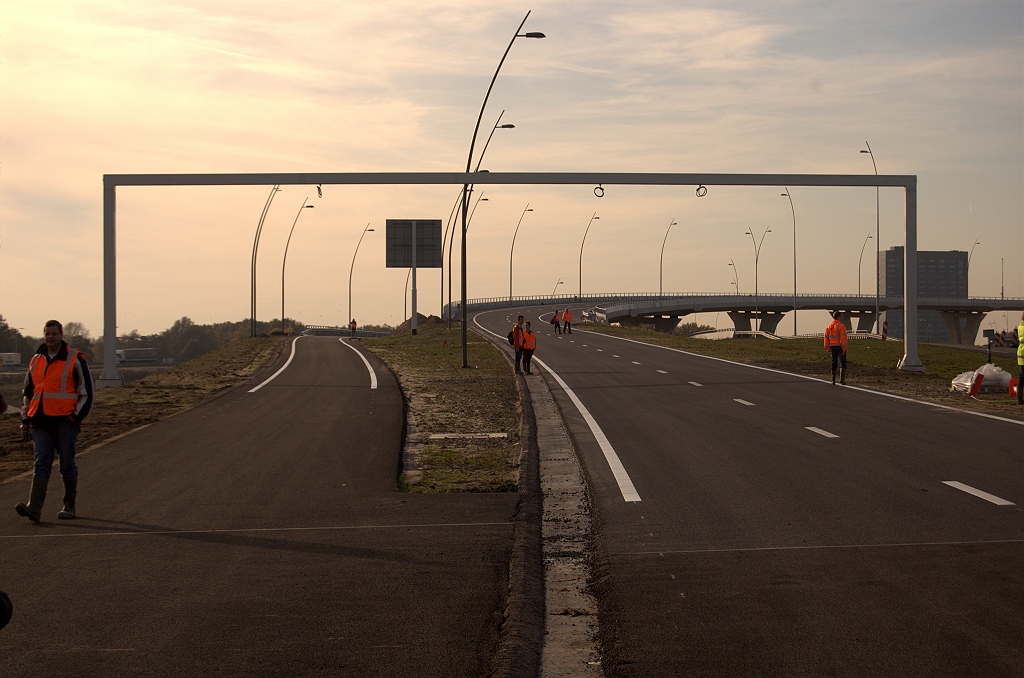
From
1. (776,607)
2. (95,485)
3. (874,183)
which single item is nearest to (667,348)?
(874,183)

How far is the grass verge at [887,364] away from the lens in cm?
2009

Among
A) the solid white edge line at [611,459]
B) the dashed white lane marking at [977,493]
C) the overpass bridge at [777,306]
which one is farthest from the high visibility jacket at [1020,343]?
the overpass bridge at [777,306]

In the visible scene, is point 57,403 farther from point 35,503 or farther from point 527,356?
point 527,356

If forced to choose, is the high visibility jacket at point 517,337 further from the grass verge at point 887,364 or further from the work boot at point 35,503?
the work boot at point 35,503

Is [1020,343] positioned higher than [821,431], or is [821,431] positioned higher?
[1020,343]

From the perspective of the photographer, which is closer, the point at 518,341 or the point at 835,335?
the point at 835,335

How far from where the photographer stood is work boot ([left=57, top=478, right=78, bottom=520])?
8953 mm

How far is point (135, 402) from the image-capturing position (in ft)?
73.2

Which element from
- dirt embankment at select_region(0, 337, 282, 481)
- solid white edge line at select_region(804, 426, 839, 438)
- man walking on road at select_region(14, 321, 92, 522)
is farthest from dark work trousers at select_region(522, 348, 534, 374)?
man walking on road at select_region(14, 321, 92, 522)

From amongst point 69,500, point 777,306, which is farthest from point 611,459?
point 777,306

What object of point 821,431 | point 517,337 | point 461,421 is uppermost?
point 517,337

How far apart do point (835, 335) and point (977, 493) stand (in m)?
15.2

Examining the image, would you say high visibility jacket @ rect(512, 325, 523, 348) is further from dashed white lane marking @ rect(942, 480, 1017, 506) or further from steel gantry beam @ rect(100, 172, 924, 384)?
dashed white lane marking @ rect(942, 480, 1017, 506)

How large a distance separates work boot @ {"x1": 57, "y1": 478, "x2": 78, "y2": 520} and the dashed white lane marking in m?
8.09
